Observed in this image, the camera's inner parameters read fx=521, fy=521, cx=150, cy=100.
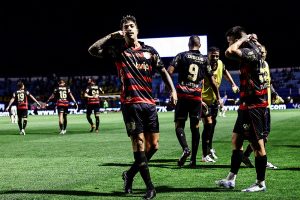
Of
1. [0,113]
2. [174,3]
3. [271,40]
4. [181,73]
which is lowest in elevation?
[0,113]

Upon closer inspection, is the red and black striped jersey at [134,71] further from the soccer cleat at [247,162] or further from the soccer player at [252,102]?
the soccer cleat at [247,162]

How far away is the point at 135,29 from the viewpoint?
22.7 feet

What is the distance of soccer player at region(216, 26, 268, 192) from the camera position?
727cm

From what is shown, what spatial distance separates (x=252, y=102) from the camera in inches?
290

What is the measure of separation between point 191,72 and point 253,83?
2.84 metres

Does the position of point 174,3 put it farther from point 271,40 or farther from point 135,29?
point 135,29

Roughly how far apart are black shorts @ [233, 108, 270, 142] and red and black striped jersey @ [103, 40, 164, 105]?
1366mm

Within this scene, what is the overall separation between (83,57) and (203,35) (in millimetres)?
15877

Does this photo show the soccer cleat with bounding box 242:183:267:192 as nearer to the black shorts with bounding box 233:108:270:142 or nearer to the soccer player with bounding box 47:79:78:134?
the black shorts with bounding box 233:108:270:142

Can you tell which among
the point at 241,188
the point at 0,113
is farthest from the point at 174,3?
the point at 241,188

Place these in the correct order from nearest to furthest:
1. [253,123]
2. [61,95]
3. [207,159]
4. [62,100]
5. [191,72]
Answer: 1. [253,123]
2. [191,72]
3. [207,159]
4. [62,100]
5. [61,95]

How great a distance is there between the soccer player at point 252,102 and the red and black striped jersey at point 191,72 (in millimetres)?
2644

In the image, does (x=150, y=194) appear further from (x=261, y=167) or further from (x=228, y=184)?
(x=261, y=167)

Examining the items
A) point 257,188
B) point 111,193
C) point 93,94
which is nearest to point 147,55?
point 111,193
